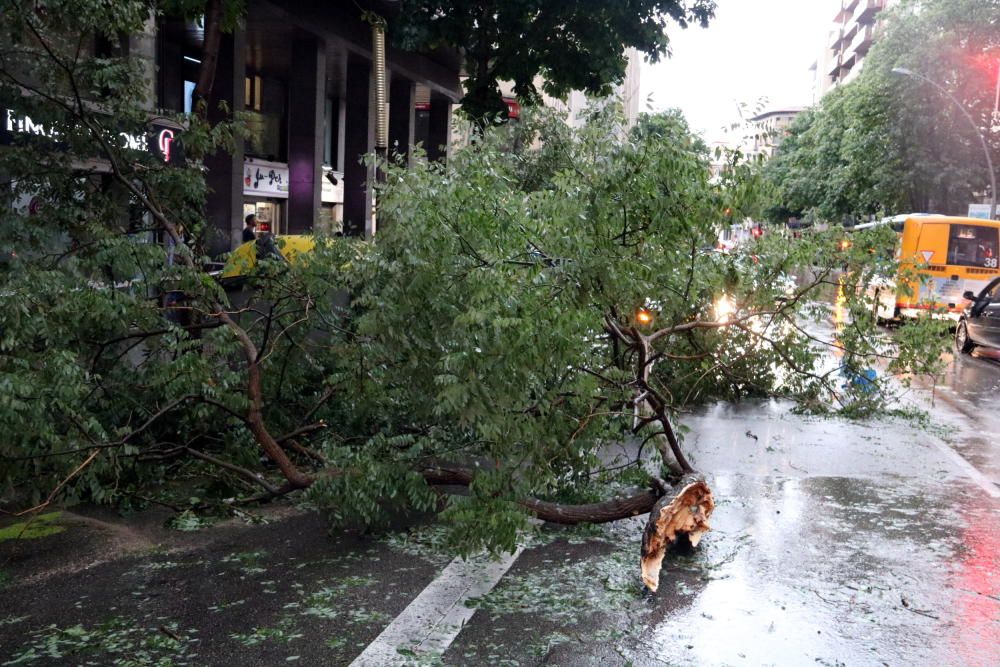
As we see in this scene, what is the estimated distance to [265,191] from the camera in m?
32.3

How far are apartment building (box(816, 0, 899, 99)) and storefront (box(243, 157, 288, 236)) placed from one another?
78.1 metres

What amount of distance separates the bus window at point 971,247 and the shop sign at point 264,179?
20.4m

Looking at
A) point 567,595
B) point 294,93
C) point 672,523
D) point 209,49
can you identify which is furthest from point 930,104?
point 567,595

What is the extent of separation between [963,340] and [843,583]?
1700 cm

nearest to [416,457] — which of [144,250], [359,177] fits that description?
[144,250]

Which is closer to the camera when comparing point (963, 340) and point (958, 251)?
point (963, 340)

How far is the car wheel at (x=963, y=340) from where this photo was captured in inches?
827

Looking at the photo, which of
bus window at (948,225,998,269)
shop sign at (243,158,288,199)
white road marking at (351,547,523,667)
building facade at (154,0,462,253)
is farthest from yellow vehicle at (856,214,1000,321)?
white road marking at (351,547,523,667)

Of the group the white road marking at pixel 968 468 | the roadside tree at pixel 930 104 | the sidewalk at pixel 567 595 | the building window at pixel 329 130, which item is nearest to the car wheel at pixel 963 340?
the white road marking at pixel 968 468

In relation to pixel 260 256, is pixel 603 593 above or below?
below

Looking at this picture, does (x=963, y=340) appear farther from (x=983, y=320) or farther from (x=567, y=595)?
(x=567, y=595)

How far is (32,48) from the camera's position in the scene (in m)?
8.72

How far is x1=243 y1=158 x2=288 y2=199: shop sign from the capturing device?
102 feet

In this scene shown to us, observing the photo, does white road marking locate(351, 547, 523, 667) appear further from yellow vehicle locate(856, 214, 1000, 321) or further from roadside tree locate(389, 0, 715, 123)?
yellow vehicle locate(856, 214, 1000, 321)
